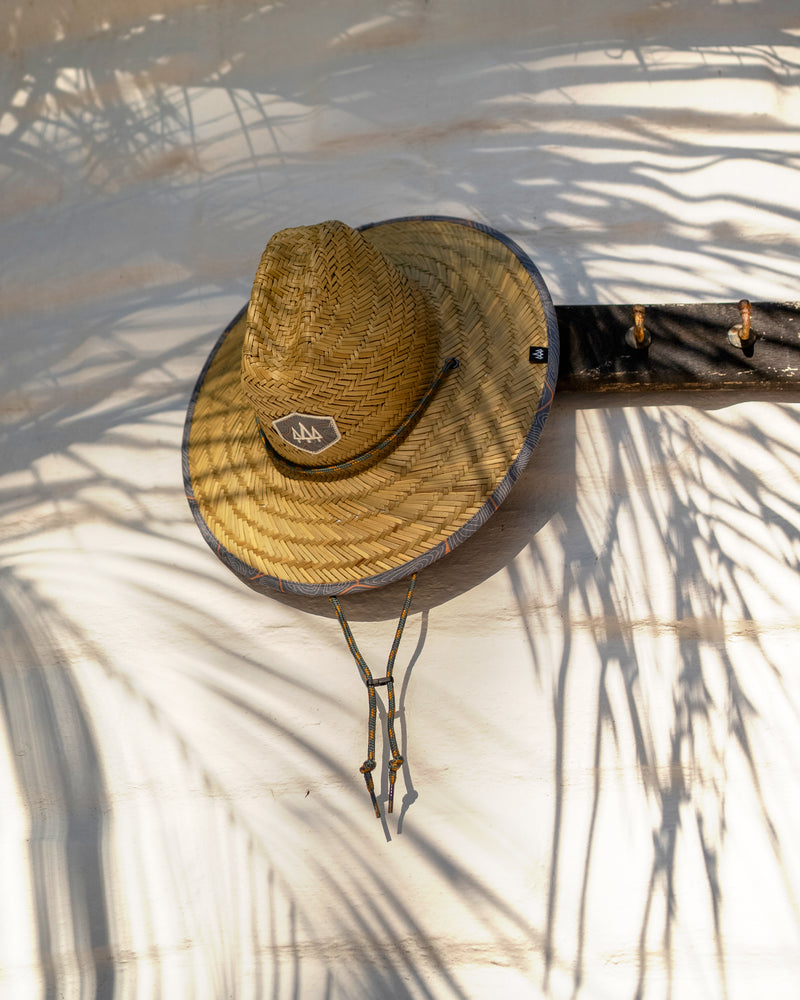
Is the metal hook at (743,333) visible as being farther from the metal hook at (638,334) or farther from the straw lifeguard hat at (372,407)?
the straw lifeguard hat at (372,407)

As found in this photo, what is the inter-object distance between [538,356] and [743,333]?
20.0 inches

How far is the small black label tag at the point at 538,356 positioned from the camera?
170 cm

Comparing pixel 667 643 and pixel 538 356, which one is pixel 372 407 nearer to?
pixel 538 356

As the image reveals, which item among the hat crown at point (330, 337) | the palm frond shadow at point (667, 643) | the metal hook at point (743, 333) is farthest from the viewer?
the metal hook at point (743, 333)

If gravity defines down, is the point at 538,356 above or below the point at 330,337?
below

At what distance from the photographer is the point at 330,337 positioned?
61.0 inches

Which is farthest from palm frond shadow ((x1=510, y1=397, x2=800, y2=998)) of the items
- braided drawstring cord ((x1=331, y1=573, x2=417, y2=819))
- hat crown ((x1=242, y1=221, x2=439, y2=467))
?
hat crown ((x1=242, y1=221, x2=439, y2=467))

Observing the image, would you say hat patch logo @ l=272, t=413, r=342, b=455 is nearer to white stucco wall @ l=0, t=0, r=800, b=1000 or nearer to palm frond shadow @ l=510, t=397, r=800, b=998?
white stucco wall @ l=0, t=0, r=800, b=1000

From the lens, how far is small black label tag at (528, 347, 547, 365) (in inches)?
66.8

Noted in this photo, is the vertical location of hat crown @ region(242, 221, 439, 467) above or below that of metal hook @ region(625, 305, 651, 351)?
above

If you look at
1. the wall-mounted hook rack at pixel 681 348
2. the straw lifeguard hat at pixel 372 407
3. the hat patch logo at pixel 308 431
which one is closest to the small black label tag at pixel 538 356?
the straw lifeguard hat at pixel 372 407

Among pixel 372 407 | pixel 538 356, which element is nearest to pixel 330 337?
pixel 372 407

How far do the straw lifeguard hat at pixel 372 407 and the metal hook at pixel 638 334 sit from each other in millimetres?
259

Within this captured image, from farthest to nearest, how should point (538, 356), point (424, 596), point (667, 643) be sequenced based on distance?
point (424, 596) → point (667, 643) → point (538, 356)
